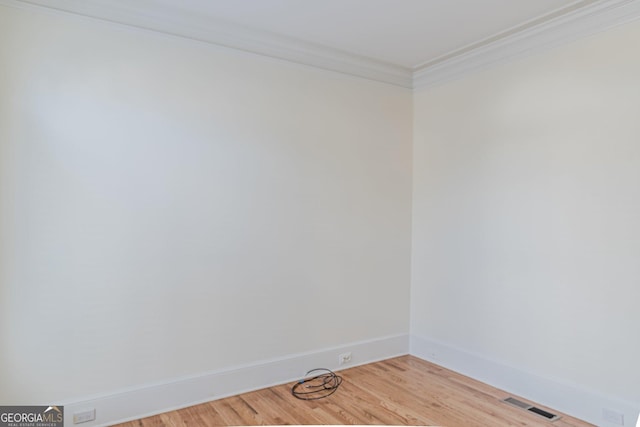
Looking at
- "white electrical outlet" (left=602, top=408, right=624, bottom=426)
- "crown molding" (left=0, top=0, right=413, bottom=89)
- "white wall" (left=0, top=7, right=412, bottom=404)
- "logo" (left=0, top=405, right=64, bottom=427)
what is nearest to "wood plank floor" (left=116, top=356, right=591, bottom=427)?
"white electrical outlet" (left=602, top=408, right=624, bottom=426)

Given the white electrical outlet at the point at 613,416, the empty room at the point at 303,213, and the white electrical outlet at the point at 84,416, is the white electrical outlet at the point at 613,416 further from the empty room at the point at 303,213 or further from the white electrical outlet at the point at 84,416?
the white electrical outlet at the point at 84,416

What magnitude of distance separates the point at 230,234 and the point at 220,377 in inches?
42.4

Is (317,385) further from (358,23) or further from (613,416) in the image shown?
(358,23)

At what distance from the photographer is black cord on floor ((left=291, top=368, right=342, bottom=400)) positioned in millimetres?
3285

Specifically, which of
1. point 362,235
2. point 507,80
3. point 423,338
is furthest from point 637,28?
point 423,338

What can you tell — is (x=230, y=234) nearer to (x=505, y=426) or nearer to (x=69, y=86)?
(x=69, y=86)

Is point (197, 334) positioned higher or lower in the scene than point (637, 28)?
lower

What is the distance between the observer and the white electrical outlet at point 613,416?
2740mm

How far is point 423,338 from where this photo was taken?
4.16 metres

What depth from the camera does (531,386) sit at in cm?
323

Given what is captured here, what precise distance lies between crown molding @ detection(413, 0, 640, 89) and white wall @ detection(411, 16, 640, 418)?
0.26 ft

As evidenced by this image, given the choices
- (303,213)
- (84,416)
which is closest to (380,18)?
(303,213)

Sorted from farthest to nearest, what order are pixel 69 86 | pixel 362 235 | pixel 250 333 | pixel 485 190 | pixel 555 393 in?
pixel 362 235, pixel 485 190, pixel 250 333, pixel 555 393, pixel 69 86

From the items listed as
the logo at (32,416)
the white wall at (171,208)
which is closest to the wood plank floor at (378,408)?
the white wall at (171,208)
